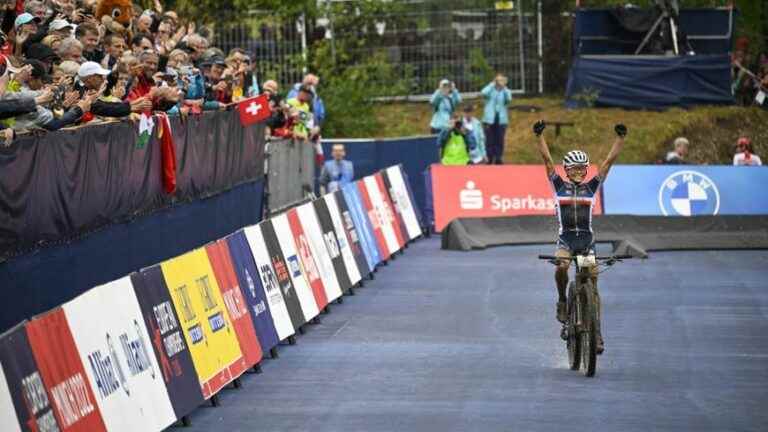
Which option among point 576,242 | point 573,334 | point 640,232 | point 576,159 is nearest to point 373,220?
point 640,232

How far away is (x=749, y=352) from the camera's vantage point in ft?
61.5

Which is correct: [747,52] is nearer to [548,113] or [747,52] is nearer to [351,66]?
[548,113]

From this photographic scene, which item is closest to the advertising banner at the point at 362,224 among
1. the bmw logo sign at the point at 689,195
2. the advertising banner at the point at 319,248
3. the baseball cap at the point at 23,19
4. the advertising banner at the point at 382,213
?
the advertising banner at the point at 382,213

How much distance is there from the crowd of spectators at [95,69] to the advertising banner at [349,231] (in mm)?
2151

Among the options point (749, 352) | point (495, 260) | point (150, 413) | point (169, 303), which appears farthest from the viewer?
point (495, 260)

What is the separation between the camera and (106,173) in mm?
18641

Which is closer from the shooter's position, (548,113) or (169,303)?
(169,303)

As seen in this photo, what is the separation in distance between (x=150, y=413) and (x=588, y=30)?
32520 millimetres

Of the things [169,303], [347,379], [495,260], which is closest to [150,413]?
[169,303]

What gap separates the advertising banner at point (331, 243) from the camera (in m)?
22.9

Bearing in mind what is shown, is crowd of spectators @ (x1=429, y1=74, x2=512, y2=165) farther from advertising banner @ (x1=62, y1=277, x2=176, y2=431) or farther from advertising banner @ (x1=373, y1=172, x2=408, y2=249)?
advertising banner @ (x1=62, y1=277, x2=176, y2=431)

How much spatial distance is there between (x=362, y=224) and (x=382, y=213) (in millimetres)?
2648

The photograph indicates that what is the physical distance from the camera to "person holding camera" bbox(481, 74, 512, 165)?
3859 cm

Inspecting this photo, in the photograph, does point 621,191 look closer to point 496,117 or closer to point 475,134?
point 475,134
